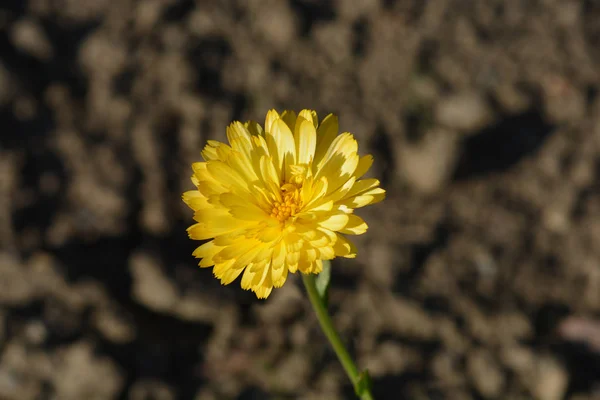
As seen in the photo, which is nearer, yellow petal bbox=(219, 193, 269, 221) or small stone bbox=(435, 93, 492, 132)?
yellow petal bbox=(219, 193, 269, 221)

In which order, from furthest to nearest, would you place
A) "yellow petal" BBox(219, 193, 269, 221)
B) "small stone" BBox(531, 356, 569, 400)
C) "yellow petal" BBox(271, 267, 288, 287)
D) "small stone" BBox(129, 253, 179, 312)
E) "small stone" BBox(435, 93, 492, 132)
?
"small stone" BBox(435, 93, 492, 132), "small stone" BBox(129, 253, 179, 312), "small stone" BBox(531, 356, 569, 400), "yellow petal" BBox(219, 193, 269, 221), "yellow petal" BBox(271, 267, 288, 287)

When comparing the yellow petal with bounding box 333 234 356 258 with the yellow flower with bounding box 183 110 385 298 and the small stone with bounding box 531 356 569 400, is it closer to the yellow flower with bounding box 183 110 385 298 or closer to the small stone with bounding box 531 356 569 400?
the yellow flower with bounding box 183 110 385 298

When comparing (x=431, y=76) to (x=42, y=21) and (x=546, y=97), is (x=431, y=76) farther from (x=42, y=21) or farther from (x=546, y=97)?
(x=42, y=21)

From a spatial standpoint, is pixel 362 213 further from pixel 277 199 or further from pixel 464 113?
pixel 277 199

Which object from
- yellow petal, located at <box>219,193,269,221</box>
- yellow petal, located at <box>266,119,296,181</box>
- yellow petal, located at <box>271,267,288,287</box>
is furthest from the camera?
yellow petal, located at <box>266,119,296,181</box>

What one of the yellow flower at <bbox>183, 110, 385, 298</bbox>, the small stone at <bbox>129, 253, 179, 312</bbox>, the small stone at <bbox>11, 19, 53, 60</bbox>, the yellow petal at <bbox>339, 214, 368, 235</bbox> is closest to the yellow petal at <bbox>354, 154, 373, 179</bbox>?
the yellow flower at <bbox>183, 110, 385, 298</bbox>
